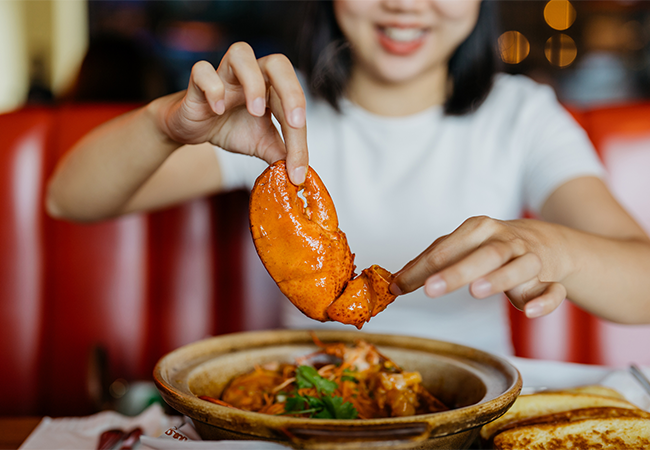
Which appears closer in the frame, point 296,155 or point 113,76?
point 296,155

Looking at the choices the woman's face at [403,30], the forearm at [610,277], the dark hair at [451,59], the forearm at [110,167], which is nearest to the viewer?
the forearm at [610,277]

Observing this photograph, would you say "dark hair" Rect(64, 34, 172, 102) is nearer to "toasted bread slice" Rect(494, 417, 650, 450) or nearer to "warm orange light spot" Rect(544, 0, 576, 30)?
"toasted bread slice" Rect(494, 417, 650, 450)

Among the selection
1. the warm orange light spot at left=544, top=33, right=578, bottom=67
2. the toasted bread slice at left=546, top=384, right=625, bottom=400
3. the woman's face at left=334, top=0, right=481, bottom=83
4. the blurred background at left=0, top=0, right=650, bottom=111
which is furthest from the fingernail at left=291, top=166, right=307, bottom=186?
the warm orange light spot at left=544, top=33, right=578, bottom=67

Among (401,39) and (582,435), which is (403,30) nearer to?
(401,39)

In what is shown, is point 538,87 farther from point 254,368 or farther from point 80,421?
point 80,421

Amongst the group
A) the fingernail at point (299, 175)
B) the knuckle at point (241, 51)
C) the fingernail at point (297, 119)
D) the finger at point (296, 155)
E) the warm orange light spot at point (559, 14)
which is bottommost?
the fingernail at point (299, 175)

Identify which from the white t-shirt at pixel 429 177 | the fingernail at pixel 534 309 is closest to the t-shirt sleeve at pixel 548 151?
the white t-shirt at pixel 429 177

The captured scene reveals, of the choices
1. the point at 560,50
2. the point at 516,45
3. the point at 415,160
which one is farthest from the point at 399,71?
the point at 560,50

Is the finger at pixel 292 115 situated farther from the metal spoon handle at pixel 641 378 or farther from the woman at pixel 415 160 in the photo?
the metal spoon handle at pixel 641 378
